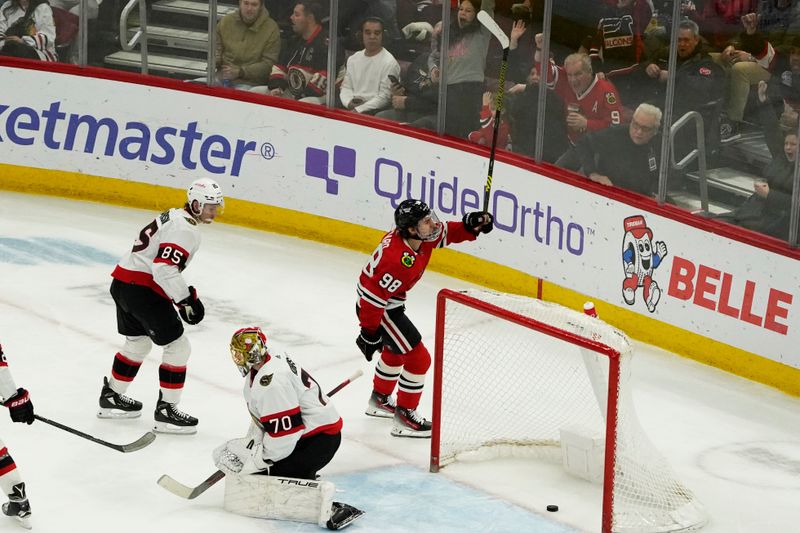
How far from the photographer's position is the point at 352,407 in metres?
7.16

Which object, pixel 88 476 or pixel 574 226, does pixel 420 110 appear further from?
pixel 88 476

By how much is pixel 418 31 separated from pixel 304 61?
0.92 metres

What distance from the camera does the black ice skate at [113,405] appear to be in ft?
22.3

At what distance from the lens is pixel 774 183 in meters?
7.40

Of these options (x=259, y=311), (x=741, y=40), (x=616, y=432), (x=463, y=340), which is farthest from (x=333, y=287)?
(x=616, y=432)

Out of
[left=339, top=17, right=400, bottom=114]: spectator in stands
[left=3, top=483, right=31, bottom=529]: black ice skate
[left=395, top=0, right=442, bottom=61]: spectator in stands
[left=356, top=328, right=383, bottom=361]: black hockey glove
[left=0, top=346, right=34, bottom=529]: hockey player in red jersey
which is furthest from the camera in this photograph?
[left=339, top=17, right=400, bottom=114]: spectator in stands

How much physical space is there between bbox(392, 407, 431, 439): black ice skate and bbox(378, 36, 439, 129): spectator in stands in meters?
2.80

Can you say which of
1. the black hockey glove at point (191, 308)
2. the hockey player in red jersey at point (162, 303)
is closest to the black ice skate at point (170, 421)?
the hockey player in red jersey at point (162, 303)

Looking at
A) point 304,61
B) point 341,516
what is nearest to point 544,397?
point 341,516

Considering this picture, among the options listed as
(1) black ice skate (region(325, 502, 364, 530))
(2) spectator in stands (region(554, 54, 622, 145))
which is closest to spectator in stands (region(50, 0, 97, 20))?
(2) spectator in stands (region(554, 54, 622, 145))

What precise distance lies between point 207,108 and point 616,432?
4.93 m

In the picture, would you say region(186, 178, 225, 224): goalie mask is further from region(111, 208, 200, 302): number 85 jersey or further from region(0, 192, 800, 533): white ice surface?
region(0, 192, 800, 533): white ice surface

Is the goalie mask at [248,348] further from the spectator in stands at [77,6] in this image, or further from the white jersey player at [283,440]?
→ the spectator in stands at [77,6]

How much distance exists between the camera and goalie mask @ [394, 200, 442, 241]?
644 centimetres
